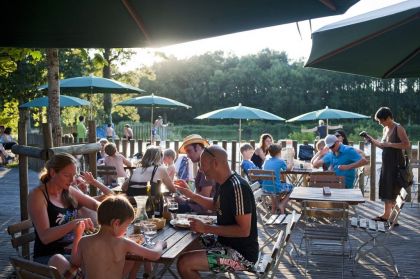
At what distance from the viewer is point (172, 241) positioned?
3.61 m

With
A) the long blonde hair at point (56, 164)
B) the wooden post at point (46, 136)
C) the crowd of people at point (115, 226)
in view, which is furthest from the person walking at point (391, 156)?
the long blonde hair at point (56, 164)

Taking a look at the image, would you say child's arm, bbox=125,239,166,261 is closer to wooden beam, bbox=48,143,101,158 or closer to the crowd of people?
the crowd of people

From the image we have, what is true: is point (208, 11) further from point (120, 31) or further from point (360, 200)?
point (360, 200)

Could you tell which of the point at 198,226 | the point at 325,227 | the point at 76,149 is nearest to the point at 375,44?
the point at 198,226

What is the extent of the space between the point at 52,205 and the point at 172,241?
951mm

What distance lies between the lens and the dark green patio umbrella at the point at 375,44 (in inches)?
142

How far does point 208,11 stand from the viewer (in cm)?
314

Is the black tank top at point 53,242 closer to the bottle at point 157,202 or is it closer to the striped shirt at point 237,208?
the bottle at point 157,202

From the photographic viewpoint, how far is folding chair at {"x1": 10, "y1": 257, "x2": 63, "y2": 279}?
2.64 metres

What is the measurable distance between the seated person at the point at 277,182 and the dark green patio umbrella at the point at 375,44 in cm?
316

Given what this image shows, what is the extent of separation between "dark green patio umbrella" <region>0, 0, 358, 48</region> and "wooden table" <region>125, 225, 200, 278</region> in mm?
1464

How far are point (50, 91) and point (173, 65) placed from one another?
188 ft

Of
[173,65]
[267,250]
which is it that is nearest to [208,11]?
[267,250]

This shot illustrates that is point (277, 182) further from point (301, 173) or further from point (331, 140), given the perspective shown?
point (331, 140)
